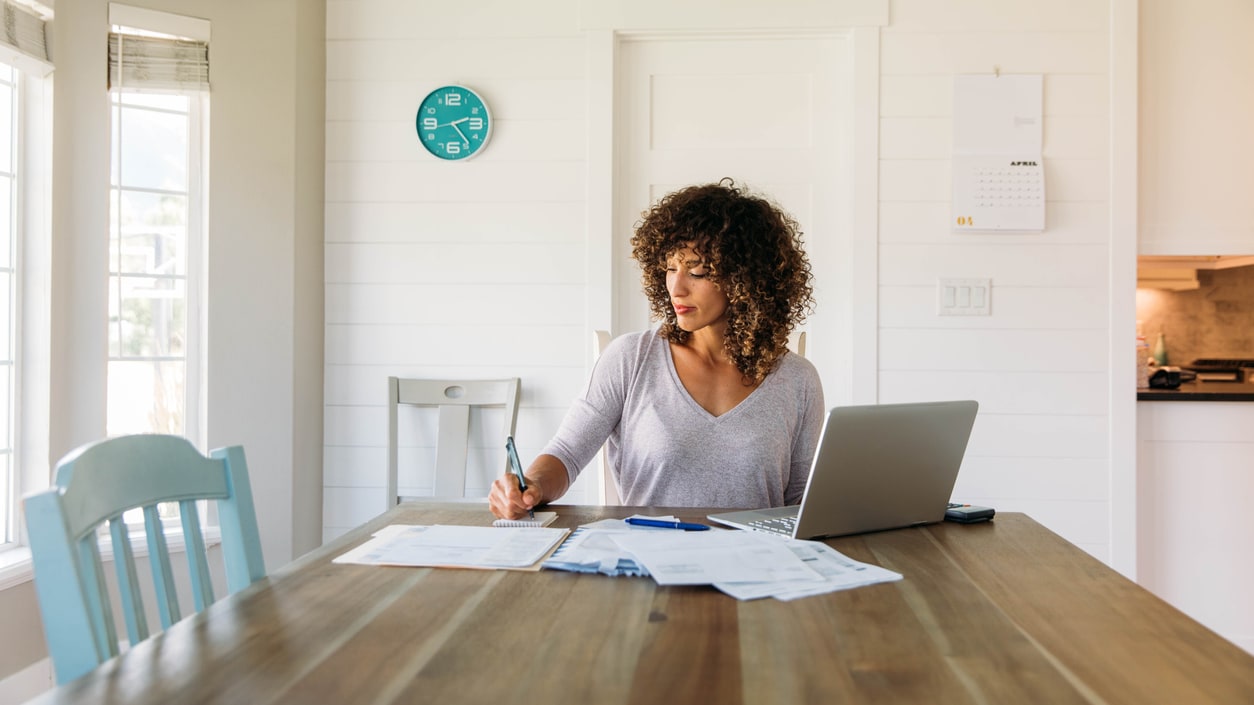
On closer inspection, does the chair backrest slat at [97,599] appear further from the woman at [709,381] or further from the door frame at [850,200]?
the door frame at [850,200]

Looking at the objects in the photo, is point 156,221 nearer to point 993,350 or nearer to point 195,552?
point 195,552

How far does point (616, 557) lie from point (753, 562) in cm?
17

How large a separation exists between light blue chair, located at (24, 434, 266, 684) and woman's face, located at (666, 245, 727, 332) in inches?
36.0

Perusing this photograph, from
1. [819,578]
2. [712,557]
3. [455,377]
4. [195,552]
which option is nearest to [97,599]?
[195,552]

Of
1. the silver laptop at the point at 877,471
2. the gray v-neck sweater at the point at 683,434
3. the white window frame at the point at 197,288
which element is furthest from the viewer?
the white window frame at the point at 197,288

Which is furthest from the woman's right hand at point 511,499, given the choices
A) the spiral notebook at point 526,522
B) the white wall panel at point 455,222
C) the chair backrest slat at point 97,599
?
the white wall panel at point 455,222

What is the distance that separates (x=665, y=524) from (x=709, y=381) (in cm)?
54

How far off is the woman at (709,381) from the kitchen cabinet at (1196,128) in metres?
1.74

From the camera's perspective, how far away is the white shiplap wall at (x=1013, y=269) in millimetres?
3082

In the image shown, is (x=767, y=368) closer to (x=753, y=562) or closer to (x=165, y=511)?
(x=753, y=562)

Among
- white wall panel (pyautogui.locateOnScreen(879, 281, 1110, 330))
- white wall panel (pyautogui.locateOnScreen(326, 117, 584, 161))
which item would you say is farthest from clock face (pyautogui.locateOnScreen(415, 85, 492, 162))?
white wall panel (pyautogui.locateOnScreen(879, 281, 1110, 330))

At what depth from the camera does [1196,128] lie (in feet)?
10.2

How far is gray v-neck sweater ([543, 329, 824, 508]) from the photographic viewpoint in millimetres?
1835

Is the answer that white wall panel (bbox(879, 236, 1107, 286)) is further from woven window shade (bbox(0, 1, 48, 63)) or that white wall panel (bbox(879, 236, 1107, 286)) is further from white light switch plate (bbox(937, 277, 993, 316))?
woven window shade (bbox(0, 1, 48, 63))
